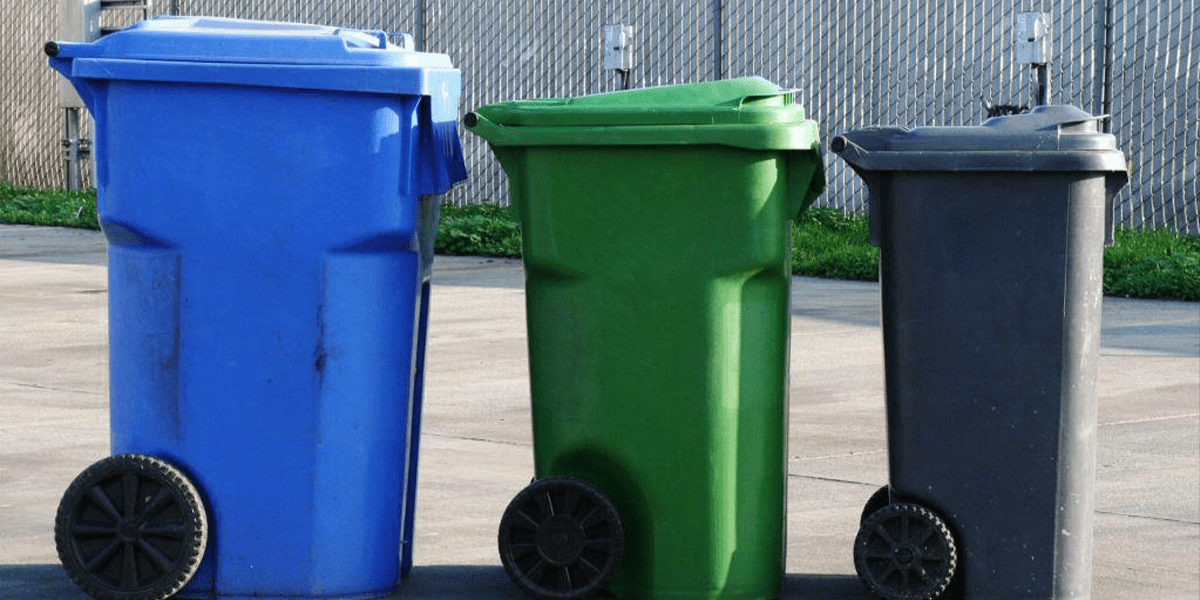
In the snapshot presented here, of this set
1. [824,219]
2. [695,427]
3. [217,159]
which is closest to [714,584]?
[695,427]

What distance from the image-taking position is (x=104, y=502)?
15.0ft

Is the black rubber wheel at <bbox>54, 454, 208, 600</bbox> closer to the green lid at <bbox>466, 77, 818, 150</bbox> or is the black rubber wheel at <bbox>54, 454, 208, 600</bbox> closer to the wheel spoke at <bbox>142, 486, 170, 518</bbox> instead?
the wheel spoke at <bbox>142, 486, 170, 518</bbox>

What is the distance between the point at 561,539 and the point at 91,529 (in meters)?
1.04

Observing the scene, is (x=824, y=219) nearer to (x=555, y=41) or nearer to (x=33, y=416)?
(x=555, y=41)

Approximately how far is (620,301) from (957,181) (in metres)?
0.78

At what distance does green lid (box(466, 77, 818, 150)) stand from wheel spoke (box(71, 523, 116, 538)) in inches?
47.2

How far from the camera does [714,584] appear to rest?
4.61 meters

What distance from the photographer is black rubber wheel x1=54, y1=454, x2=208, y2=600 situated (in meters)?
4.55

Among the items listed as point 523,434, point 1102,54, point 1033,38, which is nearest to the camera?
point 523,434

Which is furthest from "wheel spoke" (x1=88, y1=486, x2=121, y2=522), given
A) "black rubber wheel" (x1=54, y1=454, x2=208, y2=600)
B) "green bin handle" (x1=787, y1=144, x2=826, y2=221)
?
"green bin handle" (x1=787, y1=144, x2=826, y2=221)

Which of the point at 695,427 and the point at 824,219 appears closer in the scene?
the point at 695,427

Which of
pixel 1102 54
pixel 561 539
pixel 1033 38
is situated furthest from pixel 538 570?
pixel 1102 54

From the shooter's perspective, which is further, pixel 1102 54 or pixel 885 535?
pixel 1102 54

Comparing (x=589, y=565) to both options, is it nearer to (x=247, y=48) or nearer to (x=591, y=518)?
(x=591, y=518)
